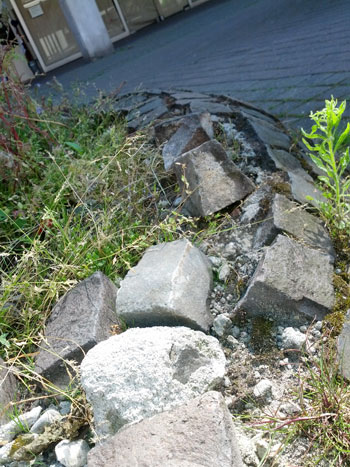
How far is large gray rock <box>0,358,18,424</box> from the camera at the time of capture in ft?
5.90

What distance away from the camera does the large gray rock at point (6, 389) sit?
5.90ft

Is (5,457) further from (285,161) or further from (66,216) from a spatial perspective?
(285,161)

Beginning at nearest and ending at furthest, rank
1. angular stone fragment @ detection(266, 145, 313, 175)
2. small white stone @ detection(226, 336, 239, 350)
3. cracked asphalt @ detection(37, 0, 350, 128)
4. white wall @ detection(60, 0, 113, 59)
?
small white stone @ detection(226, 336, 239, 350)
angular stone fragment @ detection(266, 145, 313, 175)
cracked asphalt @ detection(37, 0, 350, 128)
white wall @ detection(60, 0, 113, 59)

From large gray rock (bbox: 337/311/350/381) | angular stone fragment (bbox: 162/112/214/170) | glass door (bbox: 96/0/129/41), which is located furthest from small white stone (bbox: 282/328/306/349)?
glass door (bbox: 96/0/129/41)

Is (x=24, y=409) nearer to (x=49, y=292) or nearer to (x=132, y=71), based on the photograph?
(x=49, y=292)

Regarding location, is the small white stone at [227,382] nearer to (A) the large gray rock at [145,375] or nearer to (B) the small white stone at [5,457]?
(A) the large gray rock at [145,375]

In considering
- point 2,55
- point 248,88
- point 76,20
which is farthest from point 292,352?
point 76,20

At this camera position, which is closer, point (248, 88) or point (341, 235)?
point (341, 235)

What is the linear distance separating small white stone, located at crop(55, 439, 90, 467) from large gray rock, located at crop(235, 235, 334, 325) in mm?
695

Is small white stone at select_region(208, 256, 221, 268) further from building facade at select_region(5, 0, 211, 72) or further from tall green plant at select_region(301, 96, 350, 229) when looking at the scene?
building facade at select_region(5, 0, 211, 72)

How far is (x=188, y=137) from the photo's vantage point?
2682 millimetres

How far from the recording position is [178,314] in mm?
1750

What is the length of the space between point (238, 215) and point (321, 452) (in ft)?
3.64

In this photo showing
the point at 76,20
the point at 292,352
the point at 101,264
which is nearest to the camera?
the point at 292,352
